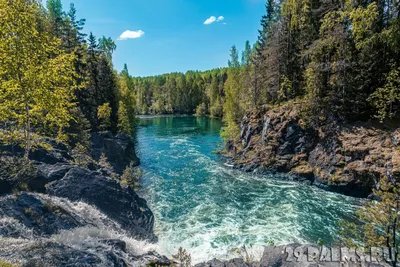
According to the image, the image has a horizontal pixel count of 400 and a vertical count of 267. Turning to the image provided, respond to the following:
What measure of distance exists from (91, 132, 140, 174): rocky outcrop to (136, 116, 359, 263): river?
8.95ft

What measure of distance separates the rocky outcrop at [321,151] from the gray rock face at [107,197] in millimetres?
16093

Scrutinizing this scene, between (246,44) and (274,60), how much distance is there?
73.1 m

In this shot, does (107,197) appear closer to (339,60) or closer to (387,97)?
(387,97)

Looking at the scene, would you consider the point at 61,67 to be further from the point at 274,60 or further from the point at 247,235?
the point at 274,60

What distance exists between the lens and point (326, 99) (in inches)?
1057

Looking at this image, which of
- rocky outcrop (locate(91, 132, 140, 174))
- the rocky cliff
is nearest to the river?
the rocky cliff

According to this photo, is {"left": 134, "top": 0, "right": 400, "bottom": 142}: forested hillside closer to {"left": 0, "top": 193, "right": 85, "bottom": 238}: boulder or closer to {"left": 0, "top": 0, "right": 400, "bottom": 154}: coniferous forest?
{"left": 0, "top": 0, "right": 400, "bottom": 154}: coniferous forest

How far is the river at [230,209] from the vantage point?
49.3 feet

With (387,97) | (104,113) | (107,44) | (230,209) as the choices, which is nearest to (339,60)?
(387,97)

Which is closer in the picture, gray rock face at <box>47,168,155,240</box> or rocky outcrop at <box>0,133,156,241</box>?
rocky outcrop at <box>0,133,156,241</box>

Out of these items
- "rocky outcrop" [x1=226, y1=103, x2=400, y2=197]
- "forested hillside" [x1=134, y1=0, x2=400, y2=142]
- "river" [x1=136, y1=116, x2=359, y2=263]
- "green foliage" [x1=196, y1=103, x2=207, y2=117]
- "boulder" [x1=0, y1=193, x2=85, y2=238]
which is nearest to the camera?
"boulder" [x1=0, y1=193, x2=85, y2=238]

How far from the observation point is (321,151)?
25969 millimetres

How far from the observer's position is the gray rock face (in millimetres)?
14305

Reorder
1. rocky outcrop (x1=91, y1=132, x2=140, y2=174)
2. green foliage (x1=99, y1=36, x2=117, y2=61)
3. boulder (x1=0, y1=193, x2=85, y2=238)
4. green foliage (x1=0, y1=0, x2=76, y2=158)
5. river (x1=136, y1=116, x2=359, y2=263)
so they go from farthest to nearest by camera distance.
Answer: green foliage (x1=99, y1=36, x2=117, y2=61) → rocky outcrop (x1=91, y1=132, x2=140, y2=174) → river (x1=136, y1=116, x2=359, y2=263) → green foliage (x1=0, y1=0, x2=76, y2=158) → boulder (x1=0, y1=193, x2=85, y2=238)
